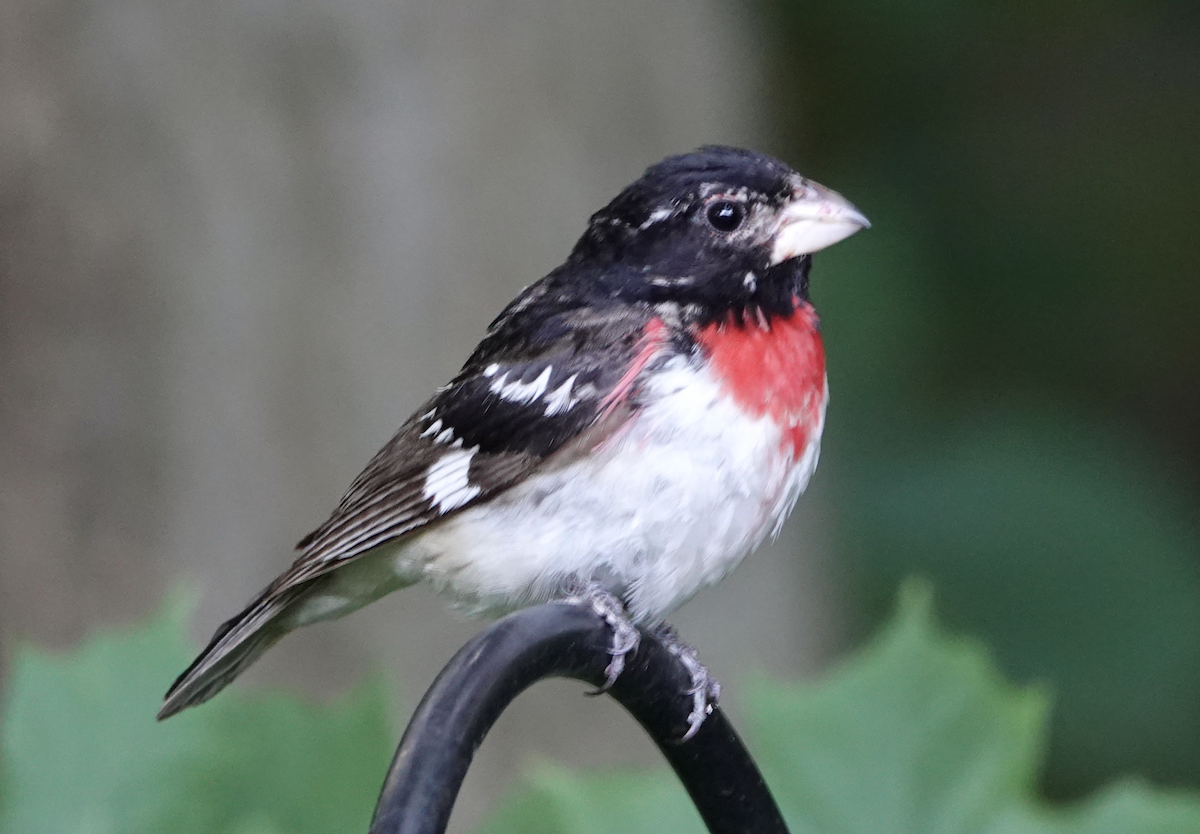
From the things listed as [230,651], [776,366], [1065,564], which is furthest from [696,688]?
[1065,564]

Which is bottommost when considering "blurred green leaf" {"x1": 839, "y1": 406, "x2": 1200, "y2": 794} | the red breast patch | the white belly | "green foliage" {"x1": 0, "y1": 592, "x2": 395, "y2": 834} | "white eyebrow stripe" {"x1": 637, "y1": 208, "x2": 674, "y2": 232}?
"blurred green leaf" {"x1": 839, "y1": 406, "x2": 1200, "y2": 794}

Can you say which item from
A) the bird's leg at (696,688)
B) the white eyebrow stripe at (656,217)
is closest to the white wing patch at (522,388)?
the white eyebrow stripe at (656,217)

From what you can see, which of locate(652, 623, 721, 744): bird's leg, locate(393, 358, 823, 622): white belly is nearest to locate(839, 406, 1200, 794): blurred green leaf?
locate(652, 623, 721, 744): bird's leg

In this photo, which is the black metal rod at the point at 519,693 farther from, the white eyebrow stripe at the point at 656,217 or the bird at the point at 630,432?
the white eyebrow stripe at the point at 656,217

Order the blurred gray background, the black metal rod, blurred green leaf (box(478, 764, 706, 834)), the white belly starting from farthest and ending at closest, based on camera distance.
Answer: the blurred gray background, blurred green leaf (box(478, 764, 706, 834)), the white belly, the black metal rod

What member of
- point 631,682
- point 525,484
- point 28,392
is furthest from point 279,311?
point 631,682

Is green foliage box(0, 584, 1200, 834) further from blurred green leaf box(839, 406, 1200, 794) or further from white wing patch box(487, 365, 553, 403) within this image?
blurred green leaf box(839, 406, 1200, 794)

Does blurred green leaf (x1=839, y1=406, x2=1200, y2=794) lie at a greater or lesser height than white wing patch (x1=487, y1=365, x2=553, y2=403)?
lesser
